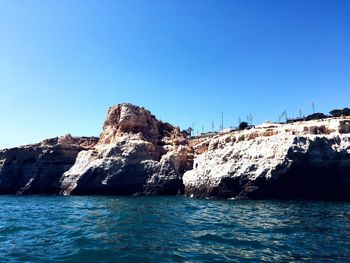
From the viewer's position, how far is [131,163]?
160 ft

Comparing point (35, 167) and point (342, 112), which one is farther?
point (342, 112)

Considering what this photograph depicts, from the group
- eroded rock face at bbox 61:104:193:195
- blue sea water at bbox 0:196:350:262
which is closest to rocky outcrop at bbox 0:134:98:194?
eroded rock face at bbox 61:104:193:195

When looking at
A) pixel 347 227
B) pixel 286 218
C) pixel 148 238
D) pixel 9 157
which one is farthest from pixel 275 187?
pixel 9 157

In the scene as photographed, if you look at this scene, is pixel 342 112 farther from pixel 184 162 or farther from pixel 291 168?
pixel 291 168

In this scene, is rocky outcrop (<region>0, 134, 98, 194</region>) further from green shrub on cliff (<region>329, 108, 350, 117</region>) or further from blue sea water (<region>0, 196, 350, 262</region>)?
green shrub on cliff (<region>329, 108, 350, 117</region>)

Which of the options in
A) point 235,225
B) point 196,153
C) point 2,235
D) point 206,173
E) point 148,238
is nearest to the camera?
point 148,238

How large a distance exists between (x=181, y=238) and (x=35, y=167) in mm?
49420

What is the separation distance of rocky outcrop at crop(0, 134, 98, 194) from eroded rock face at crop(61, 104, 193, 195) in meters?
2.57

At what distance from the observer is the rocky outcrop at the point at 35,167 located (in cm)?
5709

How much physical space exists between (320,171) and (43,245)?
27807 mm

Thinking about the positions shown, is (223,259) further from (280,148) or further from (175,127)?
(175,127)

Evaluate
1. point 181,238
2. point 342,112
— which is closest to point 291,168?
point 181,238

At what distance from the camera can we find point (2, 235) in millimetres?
16328

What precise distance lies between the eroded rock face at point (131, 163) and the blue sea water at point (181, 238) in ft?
82.1
